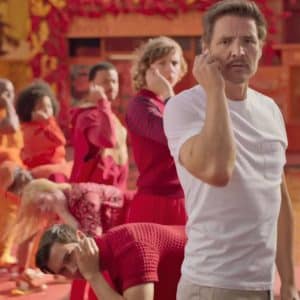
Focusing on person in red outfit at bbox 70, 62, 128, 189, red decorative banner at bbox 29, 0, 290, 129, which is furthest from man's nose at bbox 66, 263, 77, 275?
red decorative banner at bbox 29, 0, 290, 129

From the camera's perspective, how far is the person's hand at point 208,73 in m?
1.18

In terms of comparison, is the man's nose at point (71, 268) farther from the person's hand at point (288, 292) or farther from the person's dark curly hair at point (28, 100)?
the person's dark curly hair at point (28, 100)

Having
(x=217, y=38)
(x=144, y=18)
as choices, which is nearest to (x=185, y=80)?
(x=144, y=18)

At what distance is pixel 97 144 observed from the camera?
303cm

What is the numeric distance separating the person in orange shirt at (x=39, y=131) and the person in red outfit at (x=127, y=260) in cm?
198

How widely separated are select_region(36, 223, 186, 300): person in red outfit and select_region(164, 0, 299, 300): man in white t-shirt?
407 mm

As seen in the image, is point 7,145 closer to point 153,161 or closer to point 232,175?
point 153,161

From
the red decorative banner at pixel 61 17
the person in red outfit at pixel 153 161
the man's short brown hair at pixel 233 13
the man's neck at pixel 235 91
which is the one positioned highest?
the red decorative banner at pixel 61 17

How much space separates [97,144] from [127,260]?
134 centimetres

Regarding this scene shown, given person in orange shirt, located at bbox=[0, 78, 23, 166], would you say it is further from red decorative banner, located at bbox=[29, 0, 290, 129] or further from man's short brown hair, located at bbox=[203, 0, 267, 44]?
red decorative banner, located at bbox=[29, 0, 290, 129]

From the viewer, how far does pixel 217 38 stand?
4.17ft

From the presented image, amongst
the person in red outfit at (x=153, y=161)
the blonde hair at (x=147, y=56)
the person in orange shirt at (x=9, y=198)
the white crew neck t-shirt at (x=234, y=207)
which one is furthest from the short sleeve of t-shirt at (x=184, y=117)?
the person in orange shirt at (x=9, y=198)

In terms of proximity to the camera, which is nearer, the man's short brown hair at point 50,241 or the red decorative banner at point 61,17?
the man's short brown hair at point 50,241

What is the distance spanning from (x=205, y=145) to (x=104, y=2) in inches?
300
